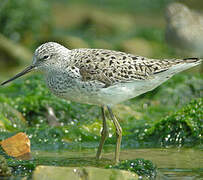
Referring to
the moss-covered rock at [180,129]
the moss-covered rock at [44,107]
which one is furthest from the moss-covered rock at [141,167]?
the moss-covered rock at [44,107]

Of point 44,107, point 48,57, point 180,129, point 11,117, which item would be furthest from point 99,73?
point 11,117

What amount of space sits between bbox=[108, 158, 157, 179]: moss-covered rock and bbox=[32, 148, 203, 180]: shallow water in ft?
0.50

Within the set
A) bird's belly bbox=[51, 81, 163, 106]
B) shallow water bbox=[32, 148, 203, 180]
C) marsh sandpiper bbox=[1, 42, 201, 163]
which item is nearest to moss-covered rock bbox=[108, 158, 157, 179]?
shallow water bbox=[32, 148, 203, 180]

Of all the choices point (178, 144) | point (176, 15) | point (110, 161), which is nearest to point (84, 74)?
→ point (110, 161)

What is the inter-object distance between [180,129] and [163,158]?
127 cm

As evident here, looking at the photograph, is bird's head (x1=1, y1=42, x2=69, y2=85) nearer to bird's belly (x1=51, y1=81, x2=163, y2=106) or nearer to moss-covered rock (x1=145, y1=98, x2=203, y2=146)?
bird's belly (x1=51, y1=81, x2=163, y2=106)

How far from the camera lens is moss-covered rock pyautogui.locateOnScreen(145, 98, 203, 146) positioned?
9.01 m

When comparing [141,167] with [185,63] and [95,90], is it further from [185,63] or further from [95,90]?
[185,63]

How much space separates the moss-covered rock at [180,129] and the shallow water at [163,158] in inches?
17.2

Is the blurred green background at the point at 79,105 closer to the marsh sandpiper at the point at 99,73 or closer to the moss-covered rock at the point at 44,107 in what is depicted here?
the moss-covered rock at the point at 44,107

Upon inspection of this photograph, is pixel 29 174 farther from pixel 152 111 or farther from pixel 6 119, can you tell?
pixel 152 111

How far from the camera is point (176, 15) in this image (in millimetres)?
14438

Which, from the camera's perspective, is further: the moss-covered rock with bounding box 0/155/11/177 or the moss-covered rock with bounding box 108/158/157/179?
the moss-covered rock with bounding box 108/158/157/179

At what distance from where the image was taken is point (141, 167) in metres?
6.83
